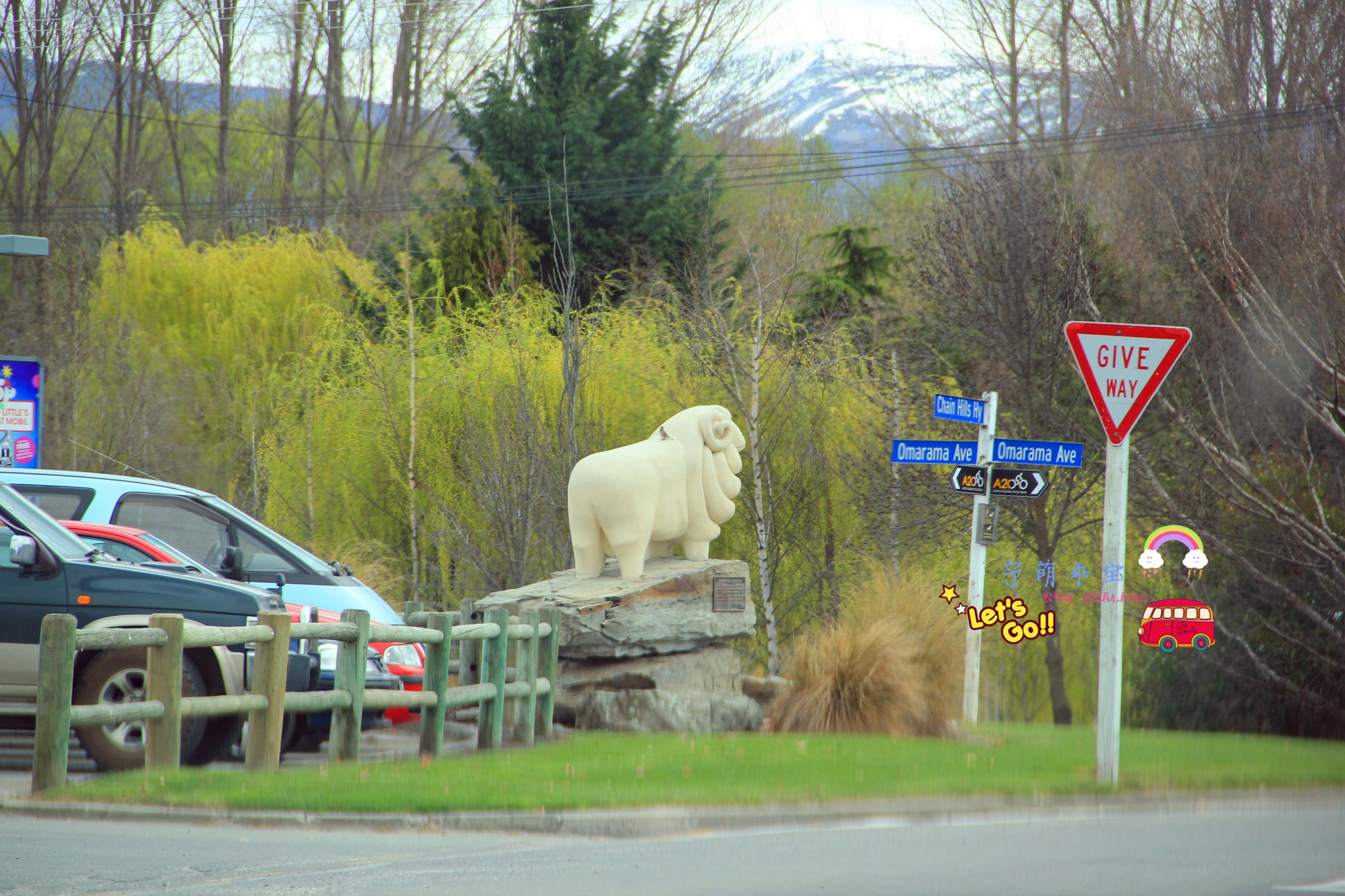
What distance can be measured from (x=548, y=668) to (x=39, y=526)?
13.6 feet

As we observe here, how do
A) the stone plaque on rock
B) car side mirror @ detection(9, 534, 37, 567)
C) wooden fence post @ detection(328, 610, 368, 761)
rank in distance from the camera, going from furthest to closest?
the stone plaque on rock
wooden fence post @ detection(328, 610, 368, 761)
car side mirror @ detection(9, 534, 37, 567)

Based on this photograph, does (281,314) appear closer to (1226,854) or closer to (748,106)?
(748,106)

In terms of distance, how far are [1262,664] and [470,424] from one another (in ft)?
35.7

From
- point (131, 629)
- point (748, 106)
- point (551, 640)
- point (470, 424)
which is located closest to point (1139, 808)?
point (551, 640)

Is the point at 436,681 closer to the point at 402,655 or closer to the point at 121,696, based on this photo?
the point at 121,696

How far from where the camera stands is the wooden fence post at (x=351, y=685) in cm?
951

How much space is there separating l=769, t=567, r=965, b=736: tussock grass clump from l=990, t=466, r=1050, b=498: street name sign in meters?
1.20

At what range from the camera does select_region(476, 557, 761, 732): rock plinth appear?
12.2 metres

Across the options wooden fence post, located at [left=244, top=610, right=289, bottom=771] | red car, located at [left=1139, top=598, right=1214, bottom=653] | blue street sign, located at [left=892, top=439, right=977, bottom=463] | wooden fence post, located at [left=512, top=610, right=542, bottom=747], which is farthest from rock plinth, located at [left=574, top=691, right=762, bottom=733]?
red car, located at [left=1139, top=598, right=1214, bottom=653]

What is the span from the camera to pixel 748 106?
37.1m

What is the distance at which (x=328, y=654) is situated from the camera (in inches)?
463

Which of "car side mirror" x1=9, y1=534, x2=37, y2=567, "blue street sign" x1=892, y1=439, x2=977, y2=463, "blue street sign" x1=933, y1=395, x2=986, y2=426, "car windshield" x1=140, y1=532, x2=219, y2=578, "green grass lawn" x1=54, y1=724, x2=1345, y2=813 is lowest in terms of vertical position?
"green grass lawn" x1=54, y1=724, x2=1345, y2=813

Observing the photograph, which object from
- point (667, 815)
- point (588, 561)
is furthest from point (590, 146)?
point (667, 815)

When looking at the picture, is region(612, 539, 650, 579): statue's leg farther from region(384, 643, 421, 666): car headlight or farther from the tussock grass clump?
region(384, 643, 421, 666): car headlight
